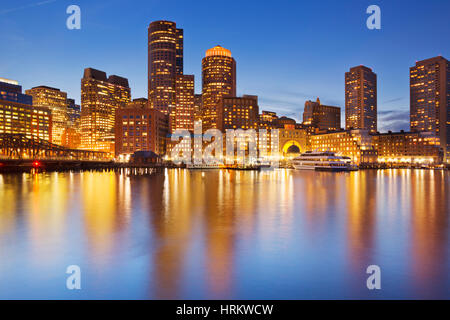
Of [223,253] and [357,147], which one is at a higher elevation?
[357,147]

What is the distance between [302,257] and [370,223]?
8820 millimetres

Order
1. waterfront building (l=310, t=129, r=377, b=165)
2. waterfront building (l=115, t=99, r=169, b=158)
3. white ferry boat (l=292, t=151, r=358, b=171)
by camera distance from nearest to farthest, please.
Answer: white ferry boat (l=292, t=151, r=358, b=171), waterfront building (l=310, t=129, r=377, b=165), waterfront building (l=115, t=99, r=169, b=158)

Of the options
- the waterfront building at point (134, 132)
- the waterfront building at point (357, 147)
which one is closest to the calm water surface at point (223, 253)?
the waterfront building at point (357, 147)

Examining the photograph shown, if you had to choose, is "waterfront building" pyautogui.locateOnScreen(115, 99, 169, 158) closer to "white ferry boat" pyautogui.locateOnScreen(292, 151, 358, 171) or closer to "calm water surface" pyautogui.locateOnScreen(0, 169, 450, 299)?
"white ferry boat" pyautogui.locateOnScreen(292, 151, 358, 171)

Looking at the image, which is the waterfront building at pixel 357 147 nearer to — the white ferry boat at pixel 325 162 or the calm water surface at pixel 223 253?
the white ferry boat at pixel 325 162

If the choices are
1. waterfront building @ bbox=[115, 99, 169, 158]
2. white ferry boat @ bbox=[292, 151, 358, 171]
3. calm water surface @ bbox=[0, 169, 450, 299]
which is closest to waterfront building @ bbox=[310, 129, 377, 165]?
white ferry boat @ bbox=[292, 151, 358, 171]

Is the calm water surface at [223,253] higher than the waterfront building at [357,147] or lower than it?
lower

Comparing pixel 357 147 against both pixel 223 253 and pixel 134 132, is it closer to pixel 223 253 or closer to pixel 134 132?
pixel 134 132

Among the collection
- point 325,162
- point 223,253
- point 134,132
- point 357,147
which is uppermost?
point 134,132

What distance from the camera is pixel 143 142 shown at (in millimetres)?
189875

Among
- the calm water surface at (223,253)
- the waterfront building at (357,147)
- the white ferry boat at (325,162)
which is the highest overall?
the waterfront building at (357,147)

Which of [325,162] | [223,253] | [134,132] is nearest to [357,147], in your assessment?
[325,162]
